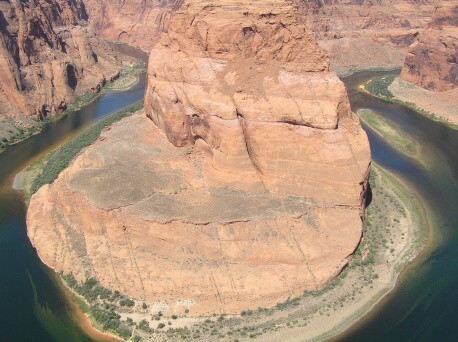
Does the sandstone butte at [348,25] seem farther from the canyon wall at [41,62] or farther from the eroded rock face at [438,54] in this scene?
the canyon wall at [41,62]

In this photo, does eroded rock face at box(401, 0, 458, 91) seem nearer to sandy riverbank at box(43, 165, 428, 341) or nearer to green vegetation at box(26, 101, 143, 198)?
sandy riverbank at box(43, 165, 428, 341)

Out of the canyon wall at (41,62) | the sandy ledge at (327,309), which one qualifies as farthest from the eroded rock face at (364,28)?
the sandy ledge at (327,309)

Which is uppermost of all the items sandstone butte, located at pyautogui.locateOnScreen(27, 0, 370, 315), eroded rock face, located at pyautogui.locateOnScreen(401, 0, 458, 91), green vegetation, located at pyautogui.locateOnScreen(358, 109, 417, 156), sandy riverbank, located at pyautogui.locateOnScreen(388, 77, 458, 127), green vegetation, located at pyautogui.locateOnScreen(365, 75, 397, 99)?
sandstone butte, located at pyautogui.locateOnScreen(27, 0, 370, 315)

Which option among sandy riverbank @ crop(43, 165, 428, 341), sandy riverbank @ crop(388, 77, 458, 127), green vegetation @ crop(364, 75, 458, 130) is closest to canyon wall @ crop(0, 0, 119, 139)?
sandy riverbank @ crop(43, 165, 428, 341)

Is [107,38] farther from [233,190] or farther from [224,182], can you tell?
[233,190]

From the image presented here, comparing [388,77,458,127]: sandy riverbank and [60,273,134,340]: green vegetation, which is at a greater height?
[60,273,134,340]: green vegetation
